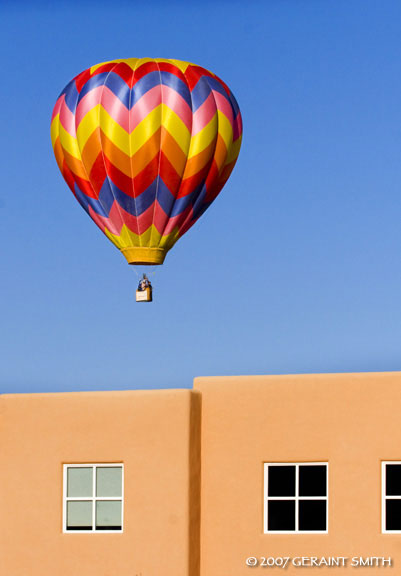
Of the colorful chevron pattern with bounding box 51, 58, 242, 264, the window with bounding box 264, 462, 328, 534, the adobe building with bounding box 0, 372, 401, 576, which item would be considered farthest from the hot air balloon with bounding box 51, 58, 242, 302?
the window with bounding box 264, 462, 328, 534

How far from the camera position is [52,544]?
88.7 feet

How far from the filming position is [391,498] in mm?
26234

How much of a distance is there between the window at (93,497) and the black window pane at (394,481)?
5.08 metres

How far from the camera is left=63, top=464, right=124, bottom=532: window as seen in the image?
2692 cm

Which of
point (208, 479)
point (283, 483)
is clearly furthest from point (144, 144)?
point (283, 483)

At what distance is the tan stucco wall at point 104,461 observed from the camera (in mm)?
26438

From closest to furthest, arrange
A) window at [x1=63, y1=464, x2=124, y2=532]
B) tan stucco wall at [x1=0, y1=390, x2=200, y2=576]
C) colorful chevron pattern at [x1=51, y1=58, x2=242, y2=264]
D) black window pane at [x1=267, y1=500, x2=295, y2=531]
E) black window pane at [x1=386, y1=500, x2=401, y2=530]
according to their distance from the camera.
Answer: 1. black window pane at [x1=386, y1=500, x2=401, y2=530]
2. tan stucco wall at [x1=0, y1=390, x2=200, y2=576]
3. black window pane at [x1=267, y1=500, x2=295, y2=531]
4. window at [x1=63, y1=464, x2=124, y2=532]
5. colorful chevron pattern at [x1=51, y1=58, x2=242, y2=264]

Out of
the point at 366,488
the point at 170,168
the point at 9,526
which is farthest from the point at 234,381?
the point at 170,168

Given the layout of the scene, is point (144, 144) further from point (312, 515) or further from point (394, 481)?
point (394, 481)

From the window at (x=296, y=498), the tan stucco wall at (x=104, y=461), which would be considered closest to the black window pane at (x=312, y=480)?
the window at (x=296, y=498)

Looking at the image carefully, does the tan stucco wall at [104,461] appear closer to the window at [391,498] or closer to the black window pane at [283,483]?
the black window pane at [283,483]

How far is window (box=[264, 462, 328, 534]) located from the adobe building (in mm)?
19

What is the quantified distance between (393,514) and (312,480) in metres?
1.64

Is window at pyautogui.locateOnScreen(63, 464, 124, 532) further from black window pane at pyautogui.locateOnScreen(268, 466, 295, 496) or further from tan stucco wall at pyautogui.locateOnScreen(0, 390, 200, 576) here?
black window pane at pyautogui.locateOnScreen(268, 466, 295, 496)
